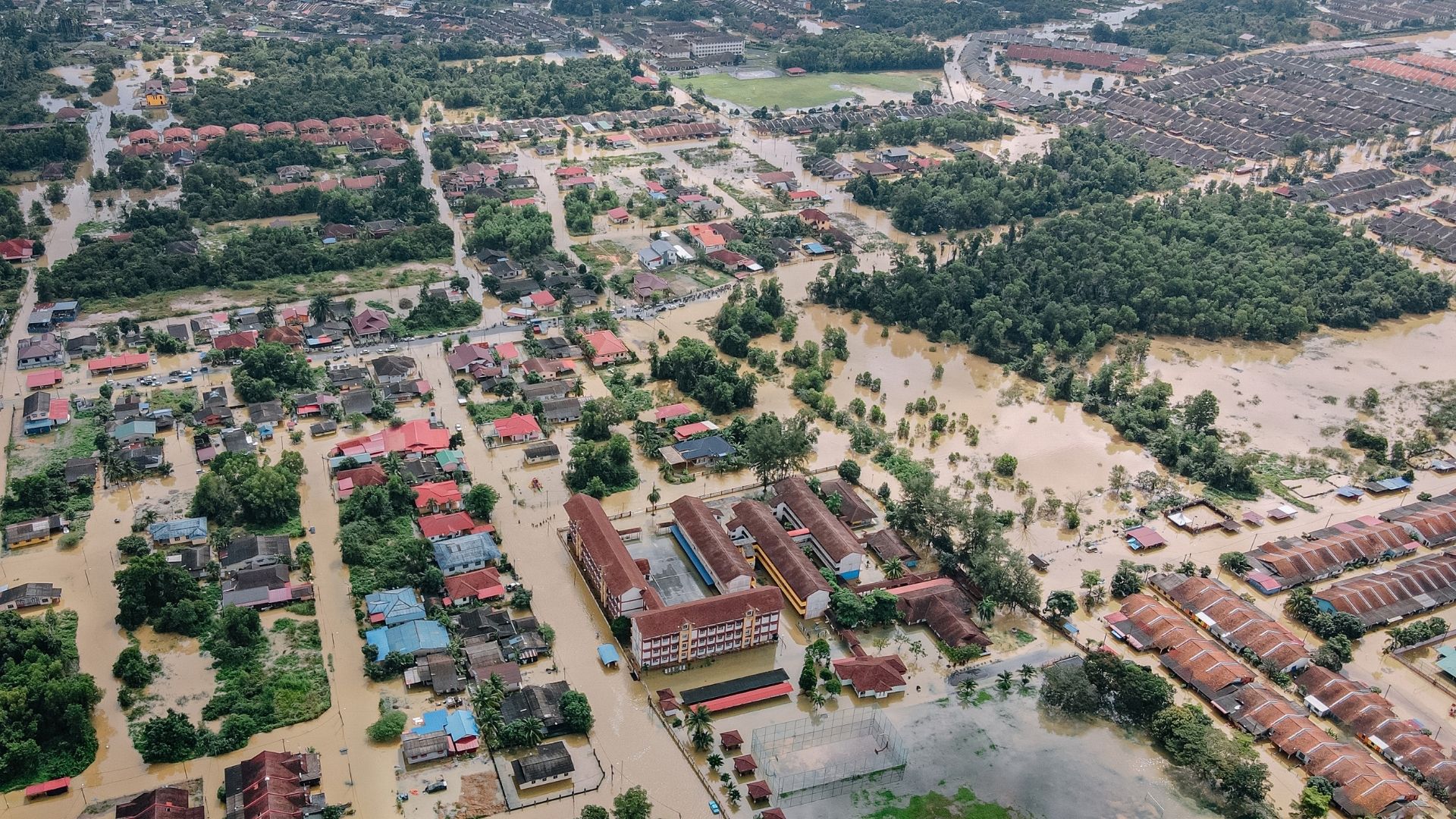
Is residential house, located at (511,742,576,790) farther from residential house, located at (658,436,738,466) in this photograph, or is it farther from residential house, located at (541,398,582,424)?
residential house, located at (541,398,582,424)

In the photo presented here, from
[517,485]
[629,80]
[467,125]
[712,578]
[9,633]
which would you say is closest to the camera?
[9,633]

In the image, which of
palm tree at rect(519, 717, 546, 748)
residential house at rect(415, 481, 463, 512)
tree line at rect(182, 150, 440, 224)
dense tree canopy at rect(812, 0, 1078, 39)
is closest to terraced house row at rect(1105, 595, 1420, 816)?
palm tree at rect(519, 717, 546, 748)

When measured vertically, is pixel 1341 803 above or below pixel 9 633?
below

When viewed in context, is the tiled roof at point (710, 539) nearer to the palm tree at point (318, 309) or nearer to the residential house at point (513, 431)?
the residential house at point (513, 431)

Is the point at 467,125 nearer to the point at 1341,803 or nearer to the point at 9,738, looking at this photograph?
Answer: the point at 9,738

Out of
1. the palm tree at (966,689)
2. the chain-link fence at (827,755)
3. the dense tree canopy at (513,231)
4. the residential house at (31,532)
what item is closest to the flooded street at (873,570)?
the palm tree at (966,689)

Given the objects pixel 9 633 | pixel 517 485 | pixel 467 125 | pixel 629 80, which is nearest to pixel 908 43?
pixel 629 80
